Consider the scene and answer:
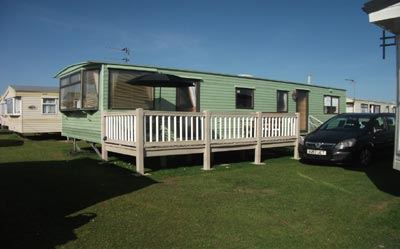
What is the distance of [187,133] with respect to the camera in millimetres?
9312

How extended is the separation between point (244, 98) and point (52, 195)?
29.8 ft

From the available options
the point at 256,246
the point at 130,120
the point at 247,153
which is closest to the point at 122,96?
the point at 130,120

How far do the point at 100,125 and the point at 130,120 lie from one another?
2.43m

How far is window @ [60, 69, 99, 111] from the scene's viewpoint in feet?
36.4

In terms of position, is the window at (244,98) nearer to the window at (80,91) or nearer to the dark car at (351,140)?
the dark car at (351,140)

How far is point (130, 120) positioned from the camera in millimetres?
8820

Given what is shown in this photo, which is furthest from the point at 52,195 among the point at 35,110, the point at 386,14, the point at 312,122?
the point at 35,110

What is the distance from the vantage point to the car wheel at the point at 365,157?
10.3 meters

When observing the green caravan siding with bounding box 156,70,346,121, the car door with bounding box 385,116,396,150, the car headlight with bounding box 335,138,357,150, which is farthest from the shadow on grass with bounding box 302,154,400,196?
the green caravan siding with bounding box 156,70,346,121

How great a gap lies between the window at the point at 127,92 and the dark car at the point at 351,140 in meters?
4.56

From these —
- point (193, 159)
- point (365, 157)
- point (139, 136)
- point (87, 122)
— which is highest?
point (87, 122)

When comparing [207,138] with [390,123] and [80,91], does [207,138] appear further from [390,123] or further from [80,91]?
[390,123]

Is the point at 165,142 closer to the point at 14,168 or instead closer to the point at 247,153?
the point at 14,168

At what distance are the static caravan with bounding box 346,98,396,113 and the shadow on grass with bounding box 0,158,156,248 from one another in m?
21.2
